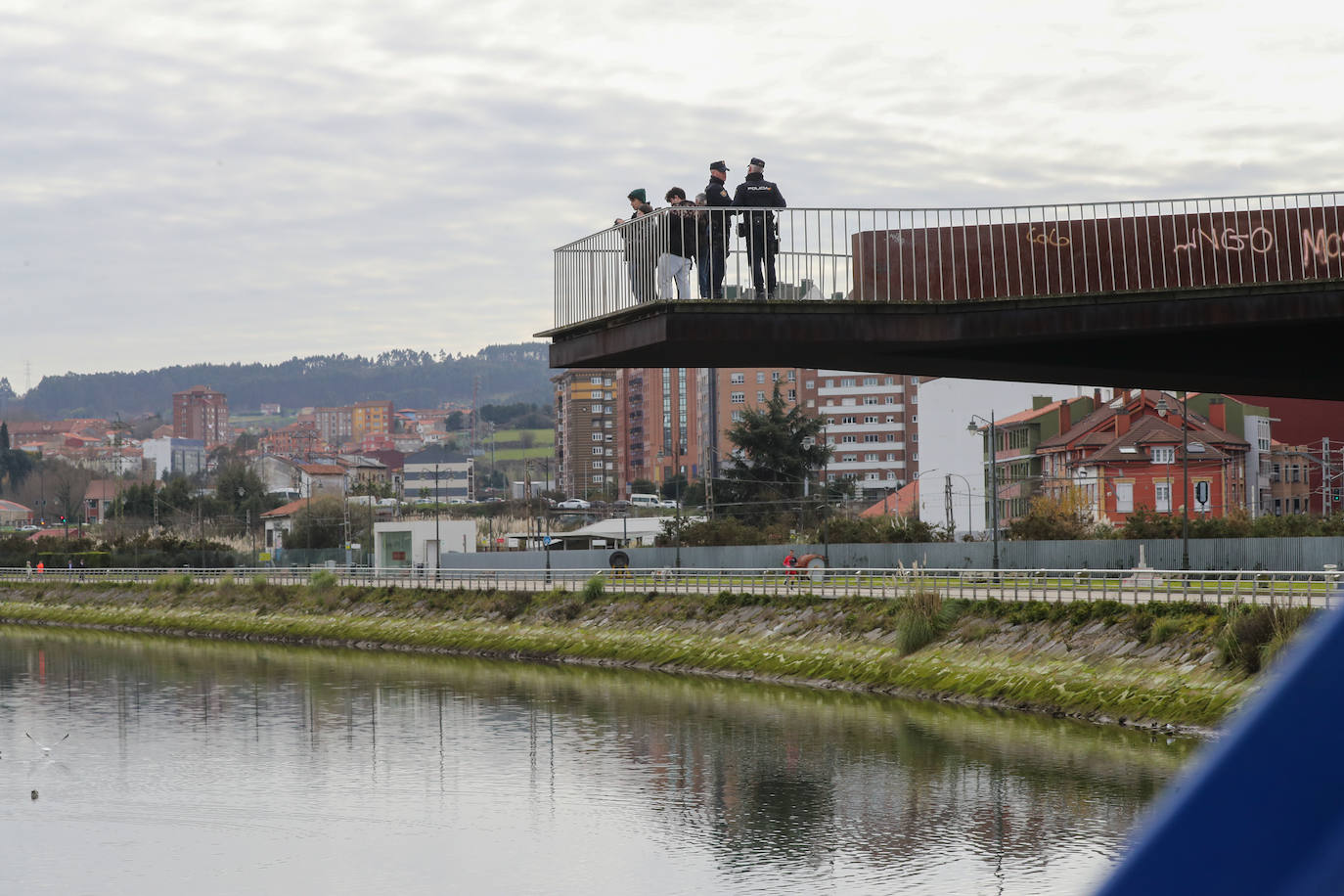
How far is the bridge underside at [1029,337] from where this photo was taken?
23844 mm

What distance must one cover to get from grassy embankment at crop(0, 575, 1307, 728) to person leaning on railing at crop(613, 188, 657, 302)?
45.5 ft

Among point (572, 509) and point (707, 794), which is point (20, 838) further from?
point (572, 509)

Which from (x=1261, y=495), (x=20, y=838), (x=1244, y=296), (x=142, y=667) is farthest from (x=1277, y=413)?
(x=20, y=838)

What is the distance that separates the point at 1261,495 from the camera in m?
84.8

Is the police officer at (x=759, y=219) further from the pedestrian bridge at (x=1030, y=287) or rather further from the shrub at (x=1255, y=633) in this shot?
the shrub at (x=1255, y=633)

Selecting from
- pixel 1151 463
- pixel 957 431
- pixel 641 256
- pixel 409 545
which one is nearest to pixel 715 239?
pixel 641 256

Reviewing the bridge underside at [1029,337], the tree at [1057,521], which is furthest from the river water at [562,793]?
the tree at [1057,521]

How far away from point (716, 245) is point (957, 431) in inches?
3535

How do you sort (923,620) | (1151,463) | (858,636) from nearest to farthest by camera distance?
(923,620) → (858,636) → (1151,463)

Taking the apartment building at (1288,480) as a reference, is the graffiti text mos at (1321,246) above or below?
above

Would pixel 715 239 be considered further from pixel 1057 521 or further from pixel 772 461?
pixel 772 461

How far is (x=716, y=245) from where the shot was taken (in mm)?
24328

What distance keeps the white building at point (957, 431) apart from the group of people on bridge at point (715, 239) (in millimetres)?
83255

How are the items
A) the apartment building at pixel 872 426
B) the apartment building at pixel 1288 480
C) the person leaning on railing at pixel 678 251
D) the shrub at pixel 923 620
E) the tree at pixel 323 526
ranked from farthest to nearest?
the apartment building at pixel 872 426
the tree at pixel 323 526
the apartment building at pixel 1288 480
the shrub at pixel 923 620
the person leaning on railing at pixel 678 251
